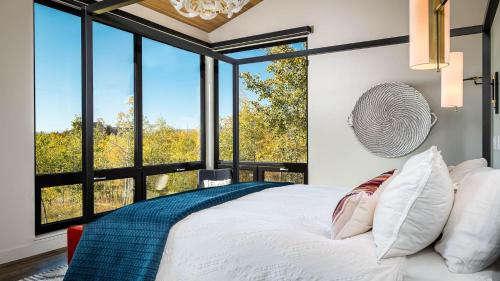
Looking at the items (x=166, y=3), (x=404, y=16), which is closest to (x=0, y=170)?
(x=166, y=3)

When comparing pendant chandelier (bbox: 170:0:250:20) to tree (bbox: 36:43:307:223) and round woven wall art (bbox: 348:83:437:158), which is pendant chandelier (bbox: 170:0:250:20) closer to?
tree (bbox: 36:43:307:223)

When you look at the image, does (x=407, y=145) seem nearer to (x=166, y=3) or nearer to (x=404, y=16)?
(x=404, y=16)

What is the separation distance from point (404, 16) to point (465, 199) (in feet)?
10.7

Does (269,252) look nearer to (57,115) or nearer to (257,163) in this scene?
(57,115)

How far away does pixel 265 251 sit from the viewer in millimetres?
1508

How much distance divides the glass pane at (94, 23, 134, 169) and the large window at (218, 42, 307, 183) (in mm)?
1526

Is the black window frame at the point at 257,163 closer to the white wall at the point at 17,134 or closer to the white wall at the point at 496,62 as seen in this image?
the white wall at the point at 496,62

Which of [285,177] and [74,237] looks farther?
[285,177]

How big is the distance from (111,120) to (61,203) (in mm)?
1032

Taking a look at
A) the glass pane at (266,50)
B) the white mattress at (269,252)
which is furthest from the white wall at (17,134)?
the glass pane at (266,50)

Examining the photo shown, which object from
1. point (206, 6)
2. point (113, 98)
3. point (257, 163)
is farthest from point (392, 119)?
point (113, 98)

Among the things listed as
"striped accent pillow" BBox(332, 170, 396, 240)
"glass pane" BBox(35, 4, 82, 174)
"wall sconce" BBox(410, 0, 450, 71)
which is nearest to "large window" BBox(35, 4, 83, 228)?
"glass pane" BBox(35, 4, 82, 174)

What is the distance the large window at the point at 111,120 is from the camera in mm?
3561

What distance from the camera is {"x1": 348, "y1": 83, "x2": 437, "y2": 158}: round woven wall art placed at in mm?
3865
